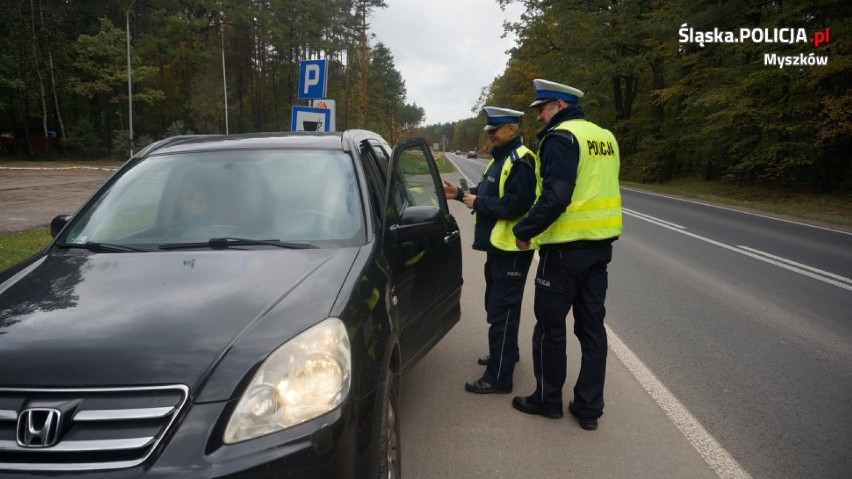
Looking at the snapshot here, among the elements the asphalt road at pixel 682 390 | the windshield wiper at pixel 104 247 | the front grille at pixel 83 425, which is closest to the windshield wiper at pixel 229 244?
the windshield wiper at pixel 104 247

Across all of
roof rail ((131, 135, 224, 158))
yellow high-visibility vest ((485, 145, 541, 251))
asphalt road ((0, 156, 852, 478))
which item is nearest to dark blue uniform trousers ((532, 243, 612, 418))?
asphalt road ((0, 156, 852, 478))

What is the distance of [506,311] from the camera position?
4.14 m

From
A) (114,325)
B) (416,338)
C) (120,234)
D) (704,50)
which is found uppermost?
(704,50)

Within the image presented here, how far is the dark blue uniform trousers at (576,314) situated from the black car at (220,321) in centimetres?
81

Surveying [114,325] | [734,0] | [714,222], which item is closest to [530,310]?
[114,325]

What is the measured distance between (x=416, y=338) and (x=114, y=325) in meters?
1.82

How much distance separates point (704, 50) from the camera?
2702cm

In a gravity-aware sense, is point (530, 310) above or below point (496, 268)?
below

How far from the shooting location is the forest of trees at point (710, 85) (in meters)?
20.5

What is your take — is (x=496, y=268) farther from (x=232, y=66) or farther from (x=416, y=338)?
(x=232, y=66)

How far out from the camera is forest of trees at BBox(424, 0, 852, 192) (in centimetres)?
2052

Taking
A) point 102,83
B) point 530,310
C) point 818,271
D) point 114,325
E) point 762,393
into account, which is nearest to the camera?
point 114,325

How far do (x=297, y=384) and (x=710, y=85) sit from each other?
2848cm

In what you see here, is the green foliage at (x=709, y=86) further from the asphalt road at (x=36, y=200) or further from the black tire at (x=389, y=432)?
the asphalt road at (x=36, y=200)
